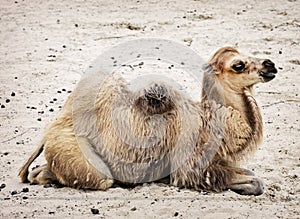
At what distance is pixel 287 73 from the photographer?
269 inches

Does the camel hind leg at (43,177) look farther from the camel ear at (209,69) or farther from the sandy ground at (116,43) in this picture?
the camel ear at (209,69)

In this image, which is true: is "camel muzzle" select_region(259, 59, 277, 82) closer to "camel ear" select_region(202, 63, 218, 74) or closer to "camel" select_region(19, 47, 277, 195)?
"camel" select_region(19, 47, 277, 195)

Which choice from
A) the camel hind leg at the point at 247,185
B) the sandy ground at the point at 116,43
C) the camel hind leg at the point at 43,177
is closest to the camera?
the sandy ground at the point at 116,43

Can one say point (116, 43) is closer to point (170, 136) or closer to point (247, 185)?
point (170, 136)

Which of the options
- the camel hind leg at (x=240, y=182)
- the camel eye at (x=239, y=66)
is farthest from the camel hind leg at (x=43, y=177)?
the camel eye at (x=239, y=66)

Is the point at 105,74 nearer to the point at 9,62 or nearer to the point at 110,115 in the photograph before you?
the point at 110,115

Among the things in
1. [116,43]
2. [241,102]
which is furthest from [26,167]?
[116,43]

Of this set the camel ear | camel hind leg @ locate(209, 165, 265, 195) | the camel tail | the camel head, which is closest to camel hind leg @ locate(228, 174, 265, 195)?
camel hind leg @ locate(209, 165, 265, 195)

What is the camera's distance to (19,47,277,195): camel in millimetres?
4379

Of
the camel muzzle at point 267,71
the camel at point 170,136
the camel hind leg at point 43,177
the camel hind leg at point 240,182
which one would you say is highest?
the camel muzzle at point 267,71

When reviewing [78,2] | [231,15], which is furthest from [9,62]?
[231,15]

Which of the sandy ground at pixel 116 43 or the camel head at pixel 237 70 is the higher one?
the camel head at pixel 237 70

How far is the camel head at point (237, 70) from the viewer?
447cm

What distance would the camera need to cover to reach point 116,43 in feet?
25.5
